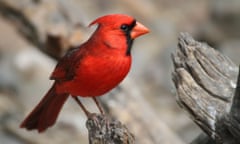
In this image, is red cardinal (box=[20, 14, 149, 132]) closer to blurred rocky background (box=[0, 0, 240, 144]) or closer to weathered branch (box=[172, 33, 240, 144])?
weathered branch (box=[172, 33, 240, 144])

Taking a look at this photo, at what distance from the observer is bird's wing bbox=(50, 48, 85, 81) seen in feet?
12.4

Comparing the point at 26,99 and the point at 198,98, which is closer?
the point at 198,98

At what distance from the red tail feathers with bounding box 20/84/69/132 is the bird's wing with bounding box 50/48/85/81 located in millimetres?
253

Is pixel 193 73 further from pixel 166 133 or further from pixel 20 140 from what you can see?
pixel 20 140

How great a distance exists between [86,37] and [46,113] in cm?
97

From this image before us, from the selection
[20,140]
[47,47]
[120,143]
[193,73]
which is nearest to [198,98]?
[193,73]

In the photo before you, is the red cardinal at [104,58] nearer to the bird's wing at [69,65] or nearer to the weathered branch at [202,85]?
the bird's wing at [69,65]

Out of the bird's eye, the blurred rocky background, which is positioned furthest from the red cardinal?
the blurred rocky background

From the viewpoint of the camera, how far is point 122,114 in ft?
15.9

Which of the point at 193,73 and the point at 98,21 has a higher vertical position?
the point at 98,21

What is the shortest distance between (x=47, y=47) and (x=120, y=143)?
67.4 inches

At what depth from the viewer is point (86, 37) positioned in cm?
505

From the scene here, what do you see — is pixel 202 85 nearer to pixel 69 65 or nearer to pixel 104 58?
pixel 104 58

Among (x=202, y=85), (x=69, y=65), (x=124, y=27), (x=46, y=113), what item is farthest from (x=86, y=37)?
(x=202, y=85)
